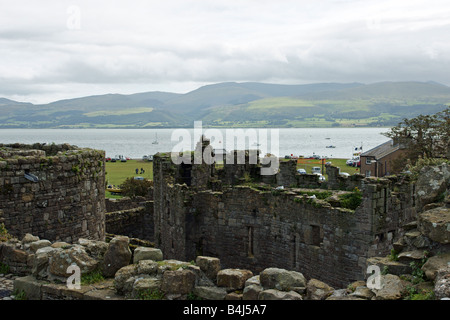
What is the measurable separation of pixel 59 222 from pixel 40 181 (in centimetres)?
143

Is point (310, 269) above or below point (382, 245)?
below

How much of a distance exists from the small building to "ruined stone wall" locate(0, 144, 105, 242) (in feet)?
142

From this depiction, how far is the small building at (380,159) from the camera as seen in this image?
189 feet

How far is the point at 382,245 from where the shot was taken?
56.0 ft

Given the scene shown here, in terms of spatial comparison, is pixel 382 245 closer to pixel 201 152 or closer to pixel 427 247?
pixel 427 247

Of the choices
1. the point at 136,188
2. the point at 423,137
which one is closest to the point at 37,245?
the point at 136,188

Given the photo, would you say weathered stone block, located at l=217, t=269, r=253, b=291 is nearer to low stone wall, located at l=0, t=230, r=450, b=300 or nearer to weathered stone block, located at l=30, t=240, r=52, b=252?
low stone wall, located at l=0, t=230, r=450, b=300

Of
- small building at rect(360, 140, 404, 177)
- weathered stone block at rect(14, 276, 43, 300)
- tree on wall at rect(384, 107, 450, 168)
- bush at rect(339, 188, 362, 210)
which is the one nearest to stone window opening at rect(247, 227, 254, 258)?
bush at rect(339, 188, 362, 210)

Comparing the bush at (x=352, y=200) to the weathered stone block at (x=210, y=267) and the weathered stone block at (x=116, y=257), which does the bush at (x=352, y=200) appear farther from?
the weathered stone block at (x=116, y=257)

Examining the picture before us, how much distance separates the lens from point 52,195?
15133 mm

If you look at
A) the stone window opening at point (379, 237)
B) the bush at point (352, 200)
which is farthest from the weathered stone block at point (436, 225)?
the bush at point (352, 200)

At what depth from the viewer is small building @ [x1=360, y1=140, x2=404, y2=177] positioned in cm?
5771

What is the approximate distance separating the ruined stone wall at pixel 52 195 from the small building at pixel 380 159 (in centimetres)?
4328
